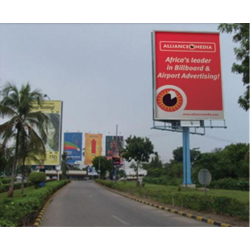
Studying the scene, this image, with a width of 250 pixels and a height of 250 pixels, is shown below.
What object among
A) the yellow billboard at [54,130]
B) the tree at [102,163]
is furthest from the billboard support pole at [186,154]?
the tree at [102,163]

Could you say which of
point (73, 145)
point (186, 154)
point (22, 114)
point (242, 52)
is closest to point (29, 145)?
point (22, 114)

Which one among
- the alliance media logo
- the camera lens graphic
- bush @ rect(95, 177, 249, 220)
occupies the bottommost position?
bush @ rect(95, 177, 249, 220)

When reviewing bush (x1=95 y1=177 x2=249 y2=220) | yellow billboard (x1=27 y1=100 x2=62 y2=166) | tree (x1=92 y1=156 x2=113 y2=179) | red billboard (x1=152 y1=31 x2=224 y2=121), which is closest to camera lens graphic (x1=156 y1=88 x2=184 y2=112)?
red billboard (x1=152 y1=31 x2=224 y2=121)

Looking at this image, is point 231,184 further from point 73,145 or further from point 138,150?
point 73,145

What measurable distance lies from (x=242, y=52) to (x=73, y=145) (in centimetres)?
5406

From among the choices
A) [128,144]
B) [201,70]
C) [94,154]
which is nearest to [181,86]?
[201,70]

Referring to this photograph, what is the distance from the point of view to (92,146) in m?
72.8

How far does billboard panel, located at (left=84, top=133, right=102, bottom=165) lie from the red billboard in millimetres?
A: 49478

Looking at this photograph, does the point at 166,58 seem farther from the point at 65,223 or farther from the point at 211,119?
the point at 65,223

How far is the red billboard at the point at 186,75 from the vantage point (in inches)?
875

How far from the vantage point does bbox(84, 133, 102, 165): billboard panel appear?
234ft

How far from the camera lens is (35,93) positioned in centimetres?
1950

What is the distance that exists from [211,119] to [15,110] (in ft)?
45.4

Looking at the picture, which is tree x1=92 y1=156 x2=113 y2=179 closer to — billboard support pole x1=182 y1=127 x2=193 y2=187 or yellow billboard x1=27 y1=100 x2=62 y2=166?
yellow billboard x1=27 y1=100 x2=62 y2=166
